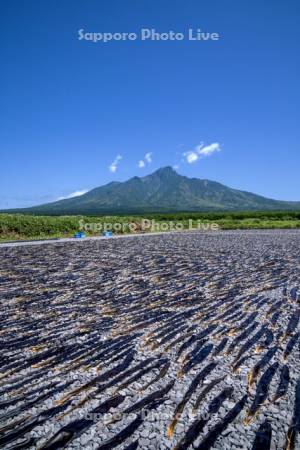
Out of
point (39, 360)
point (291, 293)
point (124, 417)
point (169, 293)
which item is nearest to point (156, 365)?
point (124, 417)

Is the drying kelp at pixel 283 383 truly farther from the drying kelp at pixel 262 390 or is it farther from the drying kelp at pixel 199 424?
the drying kelp at pixel 199 424

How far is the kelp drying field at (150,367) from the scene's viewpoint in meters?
4.25

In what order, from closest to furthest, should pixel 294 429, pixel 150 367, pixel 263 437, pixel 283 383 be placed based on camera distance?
pixel 263 437 < pixel 294 429 < pixel 283 383 < pixel 150 367

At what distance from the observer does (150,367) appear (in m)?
5.93

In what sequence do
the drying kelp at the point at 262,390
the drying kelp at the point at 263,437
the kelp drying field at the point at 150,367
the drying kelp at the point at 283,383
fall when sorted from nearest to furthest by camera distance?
1. the drying kelp at the point at 263,437
2. the kelp drying field at the point at 150,367
3. the drying kelp at the point at 262,390
4. the drying kelp at the point at 283,383

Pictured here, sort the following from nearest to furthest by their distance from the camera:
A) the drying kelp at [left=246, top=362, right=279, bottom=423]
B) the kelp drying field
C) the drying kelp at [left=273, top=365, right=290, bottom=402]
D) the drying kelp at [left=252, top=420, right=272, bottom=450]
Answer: the drying kelp at [left=252, top=420, right=272, bottom=450]
the kelp drying field
the drying kelp at [left=246, top=362, right=279, bottom=423]
the drying kelp at [left=273, top=365, right=290, bottom=402]

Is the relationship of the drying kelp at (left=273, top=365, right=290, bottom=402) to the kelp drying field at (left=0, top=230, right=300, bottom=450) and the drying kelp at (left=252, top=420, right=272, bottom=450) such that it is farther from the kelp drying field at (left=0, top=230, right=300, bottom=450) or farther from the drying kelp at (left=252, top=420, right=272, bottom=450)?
the drying kelp at (left=252, top=420, right=272, bottom=450)

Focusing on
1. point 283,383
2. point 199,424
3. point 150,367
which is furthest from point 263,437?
point 150,367

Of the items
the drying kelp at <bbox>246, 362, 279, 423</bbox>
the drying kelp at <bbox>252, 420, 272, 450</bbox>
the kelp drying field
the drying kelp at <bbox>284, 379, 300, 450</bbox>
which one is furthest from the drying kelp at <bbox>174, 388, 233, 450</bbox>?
the drying kelp at <bbox>284, 379, 300, 450</bbox>

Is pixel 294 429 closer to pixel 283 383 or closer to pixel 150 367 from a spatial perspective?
pixel 283 383

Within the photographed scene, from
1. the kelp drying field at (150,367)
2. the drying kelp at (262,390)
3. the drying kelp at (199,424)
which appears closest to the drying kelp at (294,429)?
the kelp drying field at (150,367)

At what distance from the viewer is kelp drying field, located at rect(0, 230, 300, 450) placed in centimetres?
425

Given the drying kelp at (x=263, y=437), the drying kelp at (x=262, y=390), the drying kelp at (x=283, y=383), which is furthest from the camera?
the drying kelp at (x=283, y=383)

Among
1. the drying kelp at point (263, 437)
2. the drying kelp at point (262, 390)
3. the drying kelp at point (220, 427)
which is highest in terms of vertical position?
the drying kelp at point (262, 390)
